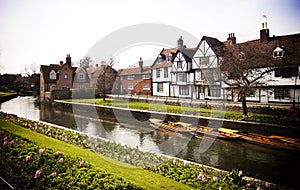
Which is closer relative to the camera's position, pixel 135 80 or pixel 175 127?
pixel 175 127

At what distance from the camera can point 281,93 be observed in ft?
79.6

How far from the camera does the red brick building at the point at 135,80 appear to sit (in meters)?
42.7

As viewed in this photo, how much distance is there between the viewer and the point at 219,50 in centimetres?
2809

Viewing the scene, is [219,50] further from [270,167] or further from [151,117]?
[270,167]

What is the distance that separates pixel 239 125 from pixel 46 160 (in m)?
15.0

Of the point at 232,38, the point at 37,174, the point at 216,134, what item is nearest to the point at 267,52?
the point at 232,38

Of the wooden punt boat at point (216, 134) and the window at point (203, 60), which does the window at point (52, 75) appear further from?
the wooden punt boat at point (216, 134)

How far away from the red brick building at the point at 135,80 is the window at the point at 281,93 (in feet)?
70.6

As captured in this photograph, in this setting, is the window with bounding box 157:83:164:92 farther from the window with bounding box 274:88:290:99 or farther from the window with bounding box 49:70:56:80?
the window with bounding box 49:70:56:80

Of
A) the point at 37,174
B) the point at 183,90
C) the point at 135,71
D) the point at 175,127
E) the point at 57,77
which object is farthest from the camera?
the point at 57,77

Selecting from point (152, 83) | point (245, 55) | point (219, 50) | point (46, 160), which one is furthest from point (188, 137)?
point (152, 83)

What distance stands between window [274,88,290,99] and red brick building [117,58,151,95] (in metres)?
21.5

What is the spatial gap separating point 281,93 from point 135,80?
28.4 meters

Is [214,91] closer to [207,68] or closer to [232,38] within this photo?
[207,68]
